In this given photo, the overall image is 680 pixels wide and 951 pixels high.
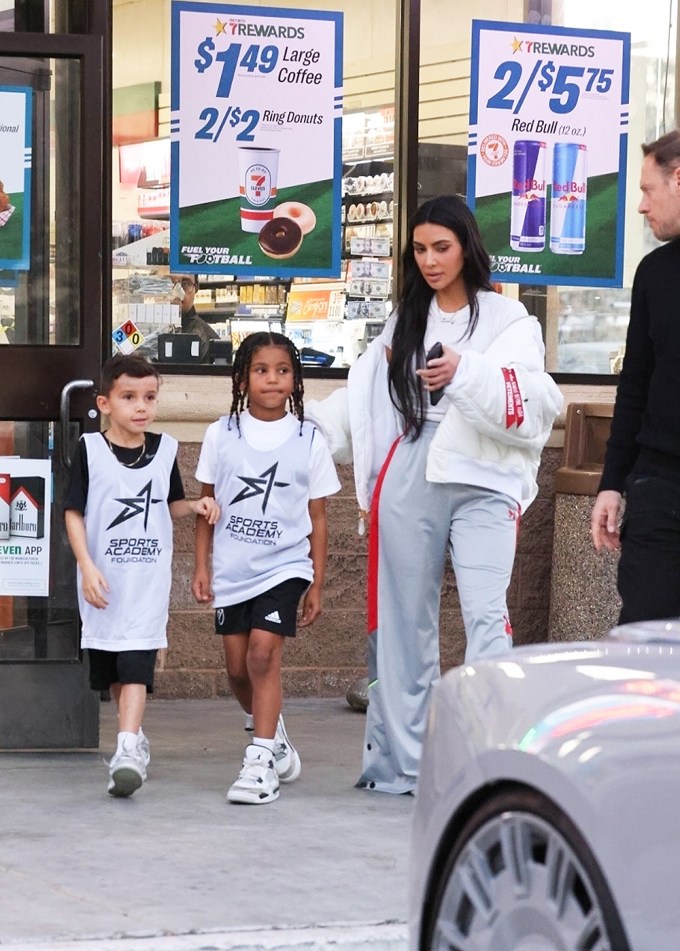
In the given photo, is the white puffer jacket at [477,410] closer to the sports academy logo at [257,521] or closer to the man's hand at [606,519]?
the sports academy logo at [257,521]

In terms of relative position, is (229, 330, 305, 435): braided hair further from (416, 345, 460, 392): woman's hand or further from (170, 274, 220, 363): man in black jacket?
(170, 274, 220, 363): man in black jacket

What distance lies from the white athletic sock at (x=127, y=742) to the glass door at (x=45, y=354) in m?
0.70

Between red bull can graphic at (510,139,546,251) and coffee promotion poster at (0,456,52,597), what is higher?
red bull can graphic at (510,139,546,251)

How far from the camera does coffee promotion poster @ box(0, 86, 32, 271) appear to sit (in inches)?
257

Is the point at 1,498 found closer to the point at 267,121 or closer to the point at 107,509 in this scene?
the point at 107,509

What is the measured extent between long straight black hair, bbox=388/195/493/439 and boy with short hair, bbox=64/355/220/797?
697 mm

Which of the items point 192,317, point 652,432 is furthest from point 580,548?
point 652,432

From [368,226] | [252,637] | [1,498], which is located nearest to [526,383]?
[252,637]

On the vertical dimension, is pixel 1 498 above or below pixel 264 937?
above

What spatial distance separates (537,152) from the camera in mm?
8461

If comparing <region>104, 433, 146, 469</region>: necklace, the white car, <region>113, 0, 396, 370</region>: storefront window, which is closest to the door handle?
<region>104, 433, 146, 469</region>: necklace

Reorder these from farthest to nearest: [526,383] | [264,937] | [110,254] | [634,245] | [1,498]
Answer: [634,245]
[110,254]
[1,498]
[526,383]
[264,937]

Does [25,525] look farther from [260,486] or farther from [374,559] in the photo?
[374,559]

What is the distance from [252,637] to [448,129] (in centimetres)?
333
